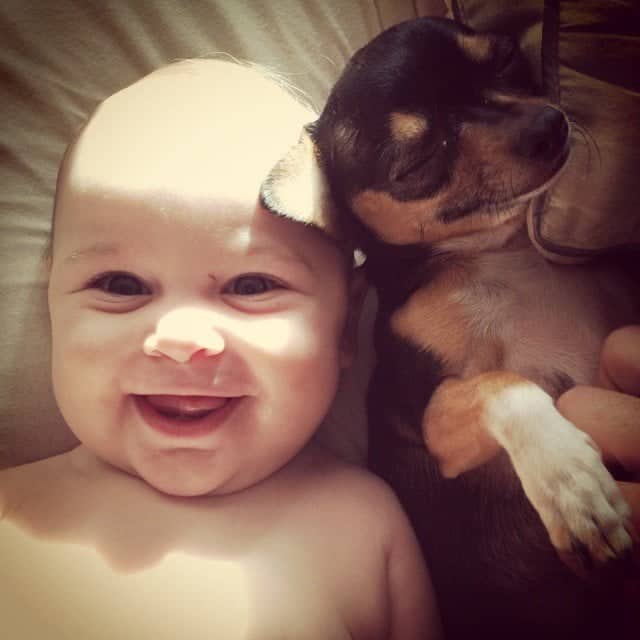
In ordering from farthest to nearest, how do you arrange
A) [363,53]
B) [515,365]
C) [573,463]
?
[363,53]
[515,365]
[573,463]

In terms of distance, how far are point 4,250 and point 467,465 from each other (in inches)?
26.7

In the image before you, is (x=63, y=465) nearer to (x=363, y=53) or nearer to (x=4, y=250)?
(x=4, y=250)

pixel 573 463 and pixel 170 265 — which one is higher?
pixel 170 265

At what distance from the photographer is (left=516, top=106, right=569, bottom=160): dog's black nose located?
0.74m

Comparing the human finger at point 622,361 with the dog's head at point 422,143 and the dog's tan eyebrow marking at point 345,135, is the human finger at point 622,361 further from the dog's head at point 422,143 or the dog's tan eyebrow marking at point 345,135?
the dog's tan eyebrow marking at point 345,135

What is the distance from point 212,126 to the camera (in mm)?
787

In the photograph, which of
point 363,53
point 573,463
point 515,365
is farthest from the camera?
point 363,53

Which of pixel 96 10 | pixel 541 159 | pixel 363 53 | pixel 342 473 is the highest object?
pixel 96 10

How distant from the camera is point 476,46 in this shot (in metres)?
0.83

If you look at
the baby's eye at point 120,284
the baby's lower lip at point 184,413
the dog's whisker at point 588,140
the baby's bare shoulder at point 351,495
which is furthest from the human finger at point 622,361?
the baby's eye at point 120,284

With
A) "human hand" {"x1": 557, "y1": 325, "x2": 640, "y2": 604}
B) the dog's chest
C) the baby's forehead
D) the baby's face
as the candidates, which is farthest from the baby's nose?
"human hand" {"x1": 557, "y1": 325, "x2": 640, "y2": 604}

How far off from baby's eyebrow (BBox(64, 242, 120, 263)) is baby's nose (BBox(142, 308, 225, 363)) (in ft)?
0.33

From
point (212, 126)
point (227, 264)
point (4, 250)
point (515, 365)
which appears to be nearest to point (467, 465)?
point (515, 365)

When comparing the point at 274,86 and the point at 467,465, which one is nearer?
the point at 467,465
